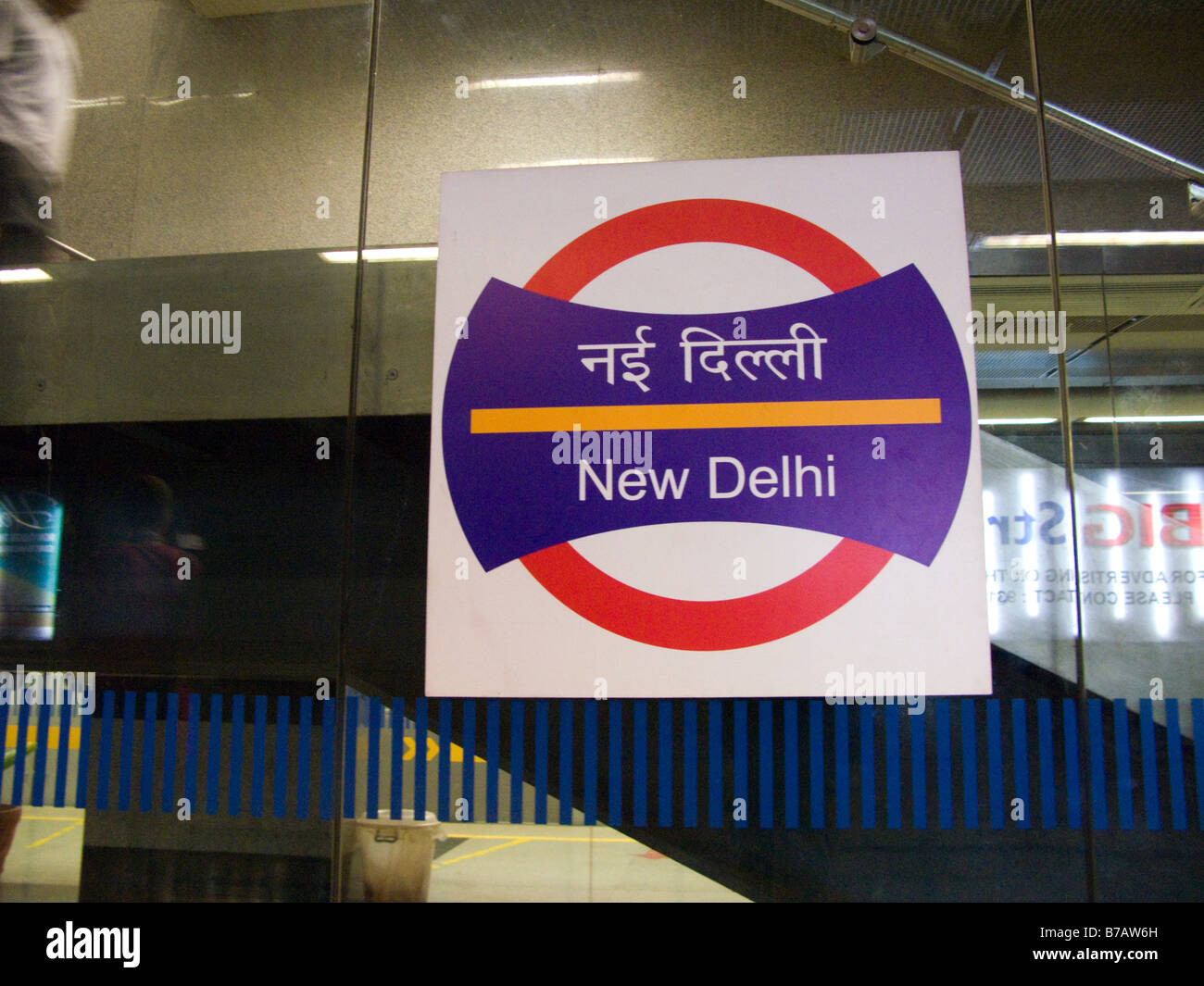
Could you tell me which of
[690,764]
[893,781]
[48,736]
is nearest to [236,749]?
[48,736]

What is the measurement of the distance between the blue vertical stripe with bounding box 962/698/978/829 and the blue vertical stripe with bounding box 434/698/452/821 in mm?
1164

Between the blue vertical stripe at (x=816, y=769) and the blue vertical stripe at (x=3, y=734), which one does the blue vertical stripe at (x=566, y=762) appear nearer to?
the blue vertical stripe at (x=816, y=769)

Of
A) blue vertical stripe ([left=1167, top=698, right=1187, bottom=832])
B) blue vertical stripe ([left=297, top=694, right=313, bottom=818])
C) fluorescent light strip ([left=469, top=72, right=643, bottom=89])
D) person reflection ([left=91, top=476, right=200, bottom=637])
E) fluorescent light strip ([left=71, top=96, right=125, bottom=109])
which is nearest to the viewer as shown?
blue vertical stripe ([left=1167, top=698, right=1187, bottom=832])

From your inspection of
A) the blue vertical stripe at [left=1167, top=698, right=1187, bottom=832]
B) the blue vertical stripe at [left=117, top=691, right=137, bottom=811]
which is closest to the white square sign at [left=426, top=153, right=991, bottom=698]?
the blue vertical stripe at [left=1167, top=698, right=1187, bottom=832]

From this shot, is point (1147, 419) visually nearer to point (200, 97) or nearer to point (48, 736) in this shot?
point (200, 97)

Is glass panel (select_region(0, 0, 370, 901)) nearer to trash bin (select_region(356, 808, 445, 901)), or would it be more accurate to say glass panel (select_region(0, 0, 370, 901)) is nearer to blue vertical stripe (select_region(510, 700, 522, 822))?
trash bin (select_region(356, 808, 445, 901))

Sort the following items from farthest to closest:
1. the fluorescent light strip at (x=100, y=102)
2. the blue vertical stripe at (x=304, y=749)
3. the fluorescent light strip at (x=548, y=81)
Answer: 1. the fluorescent light strip at (x=100, y=102)
2. the fluorescent light strip at (x=548, y=81)
3. the blue vertical stripe at (x=304, y=749)

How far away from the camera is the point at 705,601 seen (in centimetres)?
190

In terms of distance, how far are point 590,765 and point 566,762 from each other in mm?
56

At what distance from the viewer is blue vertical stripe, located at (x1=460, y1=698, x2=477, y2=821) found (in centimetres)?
188

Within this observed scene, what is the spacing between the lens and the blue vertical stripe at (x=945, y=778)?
1843 mm

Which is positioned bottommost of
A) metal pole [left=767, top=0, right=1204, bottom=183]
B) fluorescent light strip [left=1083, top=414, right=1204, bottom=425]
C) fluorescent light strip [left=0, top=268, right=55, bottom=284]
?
fluorescent light strip [left=1083, top=414, right=1204, bottom=425]

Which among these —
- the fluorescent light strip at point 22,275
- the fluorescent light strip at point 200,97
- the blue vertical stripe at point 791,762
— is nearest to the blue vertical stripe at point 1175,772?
the blue vertical stripe at point 791,762

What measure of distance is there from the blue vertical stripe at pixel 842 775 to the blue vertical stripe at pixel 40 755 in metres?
1.89
